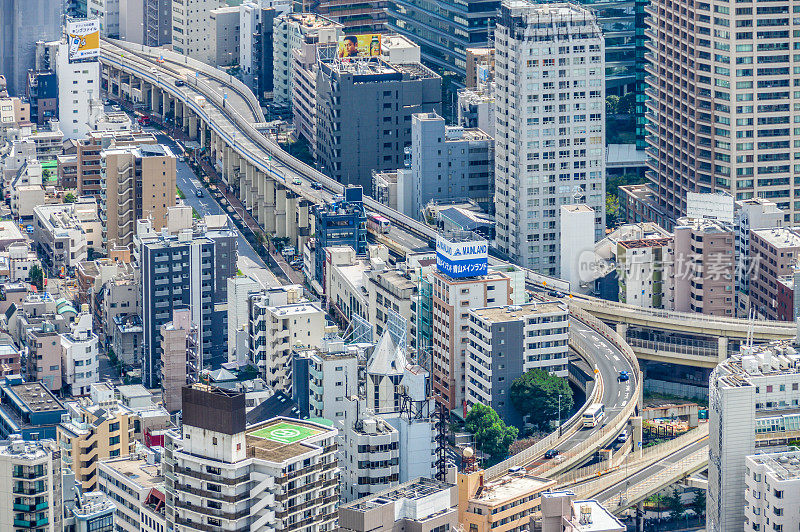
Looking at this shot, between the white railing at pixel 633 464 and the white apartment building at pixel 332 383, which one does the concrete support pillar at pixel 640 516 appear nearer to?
the white railing at pixel 633 464

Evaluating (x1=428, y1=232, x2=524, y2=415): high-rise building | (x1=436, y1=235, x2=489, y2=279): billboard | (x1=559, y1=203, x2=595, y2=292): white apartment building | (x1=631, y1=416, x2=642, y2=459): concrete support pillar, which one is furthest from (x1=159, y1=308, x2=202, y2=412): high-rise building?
(x1=559, y1=203, x2=595, y2=292): white apartment building

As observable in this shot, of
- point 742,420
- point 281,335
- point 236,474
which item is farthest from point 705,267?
point 236,474

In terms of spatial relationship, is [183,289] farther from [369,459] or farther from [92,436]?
[369,459]

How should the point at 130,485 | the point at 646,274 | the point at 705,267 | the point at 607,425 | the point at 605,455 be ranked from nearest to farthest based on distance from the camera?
the point at 130,485, the point at 605,455, the point at 607,425, the point at 705,267, the point at 646,274

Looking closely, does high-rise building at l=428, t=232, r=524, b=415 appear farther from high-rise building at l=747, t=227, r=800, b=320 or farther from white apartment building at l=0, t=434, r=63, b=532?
white apartment building at l=0, t=434, r=63, b=532

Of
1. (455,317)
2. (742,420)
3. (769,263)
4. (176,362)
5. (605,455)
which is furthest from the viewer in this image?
(769,263)

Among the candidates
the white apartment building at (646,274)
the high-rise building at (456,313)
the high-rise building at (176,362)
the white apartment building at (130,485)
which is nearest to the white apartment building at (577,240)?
the white apartment building at (646,274)

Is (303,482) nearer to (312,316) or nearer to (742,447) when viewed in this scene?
(742,447)

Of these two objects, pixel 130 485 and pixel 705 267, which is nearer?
pixel 130 485
